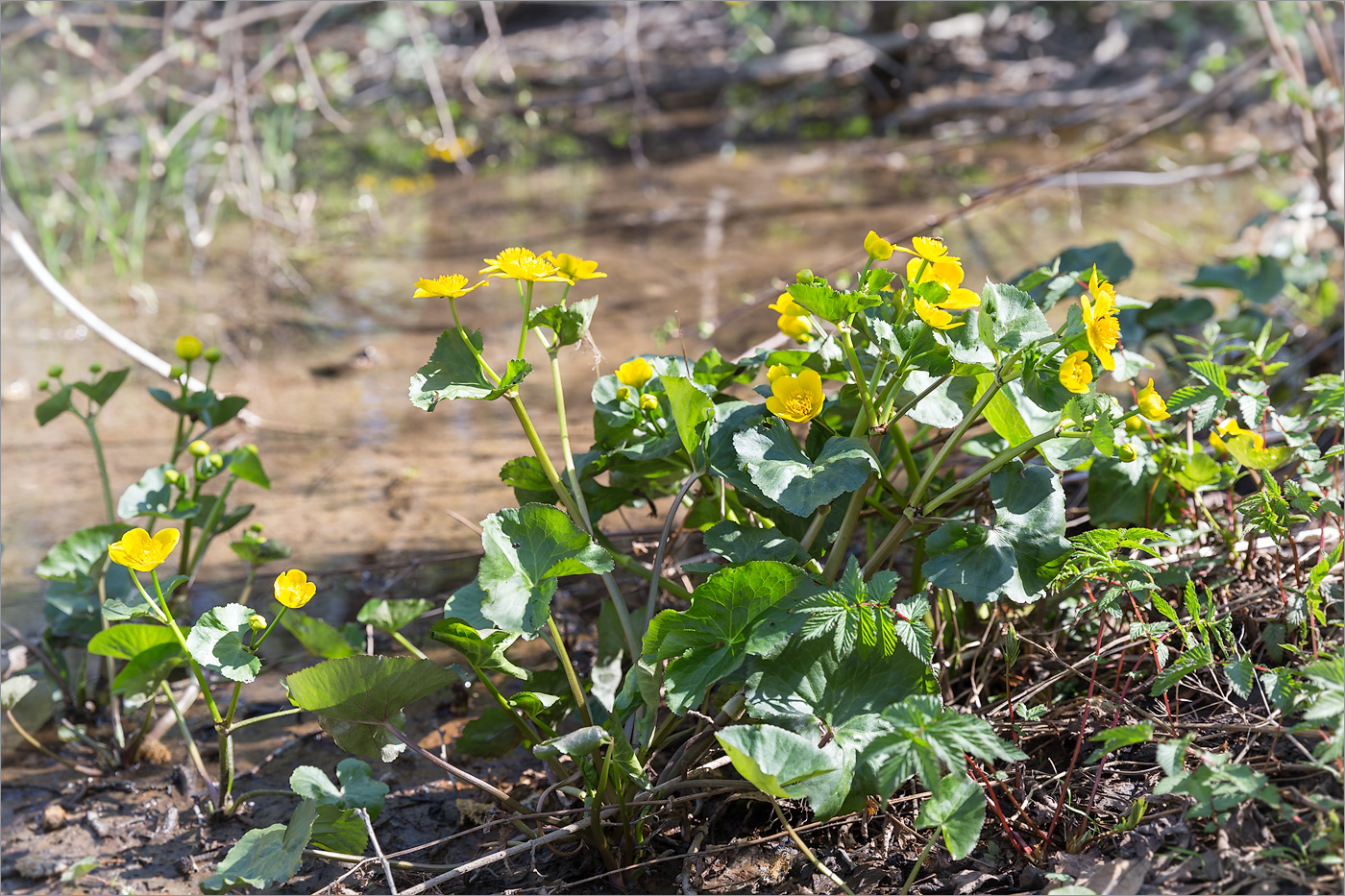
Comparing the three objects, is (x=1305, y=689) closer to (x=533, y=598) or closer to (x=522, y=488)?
(x=533, y=598)

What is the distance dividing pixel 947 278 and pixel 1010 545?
0.36 meters

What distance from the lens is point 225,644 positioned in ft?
4.41

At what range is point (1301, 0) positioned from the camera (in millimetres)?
2408

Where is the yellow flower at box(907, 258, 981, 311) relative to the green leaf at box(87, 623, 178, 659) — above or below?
above

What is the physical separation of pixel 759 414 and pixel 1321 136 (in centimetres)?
212

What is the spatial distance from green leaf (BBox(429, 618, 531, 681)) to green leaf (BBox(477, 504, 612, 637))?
0.23 feet

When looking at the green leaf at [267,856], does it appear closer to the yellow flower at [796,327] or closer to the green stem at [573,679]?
the green stem at [573,679]

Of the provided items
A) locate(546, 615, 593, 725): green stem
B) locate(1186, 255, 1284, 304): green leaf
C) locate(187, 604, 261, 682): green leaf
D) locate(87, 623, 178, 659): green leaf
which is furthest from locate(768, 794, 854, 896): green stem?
locate(1186, 255, 1284, 304): green leaf

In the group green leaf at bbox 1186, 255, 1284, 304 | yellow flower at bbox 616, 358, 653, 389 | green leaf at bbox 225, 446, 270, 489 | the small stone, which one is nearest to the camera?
yellow flower at bbox 616, 358, 653, 389

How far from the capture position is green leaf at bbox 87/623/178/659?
59.6 inches

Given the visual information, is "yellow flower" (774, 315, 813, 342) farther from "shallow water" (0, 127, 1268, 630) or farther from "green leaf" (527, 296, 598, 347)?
"shallow water" (0, 127, 1268, 630)

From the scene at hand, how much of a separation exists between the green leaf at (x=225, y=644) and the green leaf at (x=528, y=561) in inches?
13.9

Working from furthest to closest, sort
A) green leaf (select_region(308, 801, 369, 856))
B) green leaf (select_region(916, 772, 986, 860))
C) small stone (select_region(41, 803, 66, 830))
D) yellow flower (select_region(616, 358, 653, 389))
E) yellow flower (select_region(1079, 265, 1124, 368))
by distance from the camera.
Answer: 1. small stone (select_region(41, 803, 66, 830))
2. yellow flower (select_region(616, 358, 653, 389))
3. green leaf (select_region(308, 801, 369, 856))
4. yellow flower (select_region(1079, 265, 1124, 368))
5. green leaf (select_region(916, 772, 986, 860))

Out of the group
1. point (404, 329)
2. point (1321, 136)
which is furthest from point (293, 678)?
point (1321, 136)
